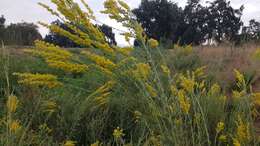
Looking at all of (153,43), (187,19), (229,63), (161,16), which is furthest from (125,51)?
(187,19)

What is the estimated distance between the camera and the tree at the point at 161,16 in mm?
38438

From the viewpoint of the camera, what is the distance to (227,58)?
8.66 meters

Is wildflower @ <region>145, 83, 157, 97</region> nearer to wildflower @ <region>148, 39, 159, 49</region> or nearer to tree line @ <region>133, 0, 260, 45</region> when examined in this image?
wildflower @ <region>148, 39, 159, 49</region>

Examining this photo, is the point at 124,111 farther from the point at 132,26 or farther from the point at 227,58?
the point at 227,58

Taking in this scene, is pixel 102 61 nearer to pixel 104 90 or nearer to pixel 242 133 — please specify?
pixel 104 90

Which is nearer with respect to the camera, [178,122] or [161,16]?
[178,122]

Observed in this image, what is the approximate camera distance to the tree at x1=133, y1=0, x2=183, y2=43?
126ft

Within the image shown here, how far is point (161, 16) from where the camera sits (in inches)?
1549

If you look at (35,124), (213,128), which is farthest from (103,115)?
(213,128)

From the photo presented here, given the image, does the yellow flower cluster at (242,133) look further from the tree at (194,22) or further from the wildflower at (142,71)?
the tree at (194,22)

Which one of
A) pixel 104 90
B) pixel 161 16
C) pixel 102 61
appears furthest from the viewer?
pixel 161 16

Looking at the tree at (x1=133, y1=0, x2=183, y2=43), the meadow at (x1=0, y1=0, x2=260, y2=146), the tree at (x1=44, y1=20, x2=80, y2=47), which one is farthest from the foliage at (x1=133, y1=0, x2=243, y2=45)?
the meadow at (x1=0, y1=0, x2=260, y2=146)

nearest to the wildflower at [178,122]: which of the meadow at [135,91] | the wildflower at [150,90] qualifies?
the meadow at [135,91]

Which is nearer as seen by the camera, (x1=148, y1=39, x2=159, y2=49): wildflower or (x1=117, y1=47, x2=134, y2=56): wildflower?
(x1=148, y1=39, x2=159, y2=49): wildflower
